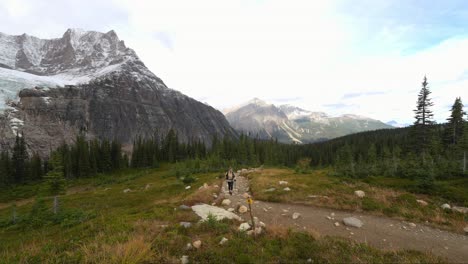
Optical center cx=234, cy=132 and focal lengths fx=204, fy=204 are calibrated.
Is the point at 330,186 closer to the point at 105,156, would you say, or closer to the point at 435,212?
the point at 435,212

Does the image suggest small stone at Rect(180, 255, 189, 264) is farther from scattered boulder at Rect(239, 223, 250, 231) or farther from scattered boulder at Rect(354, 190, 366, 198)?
scattered boulder at Rect(354, 190, 366, 198)

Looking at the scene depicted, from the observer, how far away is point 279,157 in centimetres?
11556

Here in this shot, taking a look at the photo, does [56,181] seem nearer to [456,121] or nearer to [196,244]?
[196,244]

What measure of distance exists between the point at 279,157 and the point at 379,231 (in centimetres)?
10503

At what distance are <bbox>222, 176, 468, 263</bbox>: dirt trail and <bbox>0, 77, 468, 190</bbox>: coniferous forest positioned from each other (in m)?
14.0

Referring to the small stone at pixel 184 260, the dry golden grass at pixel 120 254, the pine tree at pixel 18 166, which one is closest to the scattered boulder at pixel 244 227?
the small stone at pixel 184 260

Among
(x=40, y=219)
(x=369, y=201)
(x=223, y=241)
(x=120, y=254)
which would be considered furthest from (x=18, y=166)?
(x=369, y=201)

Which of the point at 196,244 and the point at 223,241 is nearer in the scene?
the point at 196,244

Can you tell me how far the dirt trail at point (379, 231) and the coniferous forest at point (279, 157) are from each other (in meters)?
14.0

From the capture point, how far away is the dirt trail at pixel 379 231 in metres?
10.1

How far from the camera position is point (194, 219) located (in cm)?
1248

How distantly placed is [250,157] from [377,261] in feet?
276

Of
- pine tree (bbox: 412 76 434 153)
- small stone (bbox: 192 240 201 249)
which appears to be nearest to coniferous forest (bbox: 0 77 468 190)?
pine tree (bbox: 412 76 434 153)

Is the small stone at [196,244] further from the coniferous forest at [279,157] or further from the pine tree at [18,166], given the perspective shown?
the pine tree at [18,166]
